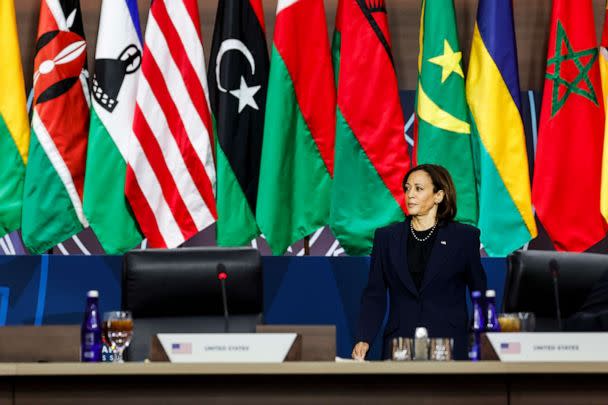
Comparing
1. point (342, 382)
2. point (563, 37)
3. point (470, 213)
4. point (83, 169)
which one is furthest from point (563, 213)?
point (342, 382)

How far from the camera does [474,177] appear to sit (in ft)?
15.2

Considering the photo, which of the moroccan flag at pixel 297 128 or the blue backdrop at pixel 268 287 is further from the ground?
the moroccan flag at pixel 297 128

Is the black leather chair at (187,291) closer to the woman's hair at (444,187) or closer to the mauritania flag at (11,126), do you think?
the woman's hair at (444,187)

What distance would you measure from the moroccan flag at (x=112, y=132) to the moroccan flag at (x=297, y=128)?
2.20ft

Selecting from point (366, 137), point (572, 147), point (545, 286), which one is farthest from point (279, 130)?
point (545, 286)

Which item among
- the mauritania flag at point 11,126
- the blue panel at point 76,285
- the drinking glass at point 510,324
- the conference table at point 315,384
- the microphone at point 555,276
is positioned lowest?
the blue panel at point 76,285

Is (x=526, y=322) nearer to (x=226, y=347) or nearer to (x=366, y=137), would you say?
(x=226, y=347)

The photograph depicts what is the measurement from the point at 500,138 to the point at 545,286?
1.75 m

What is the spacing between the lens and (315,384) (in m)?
2.24

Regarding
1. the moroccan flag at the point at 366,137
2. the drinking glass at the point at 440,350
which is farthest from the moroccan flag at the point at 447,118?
Answer: the drinking glass at the point at 440,350

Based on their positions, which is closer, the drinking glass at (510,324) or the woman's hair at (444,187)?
the drinking glass at (510,324)

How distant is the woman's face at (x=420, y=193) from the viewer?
387 centimetres

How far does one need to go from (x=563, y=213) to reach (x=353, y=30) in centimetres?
137

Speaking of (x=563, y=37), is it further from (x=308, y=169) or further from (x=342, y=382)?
(x=342, y=382)
